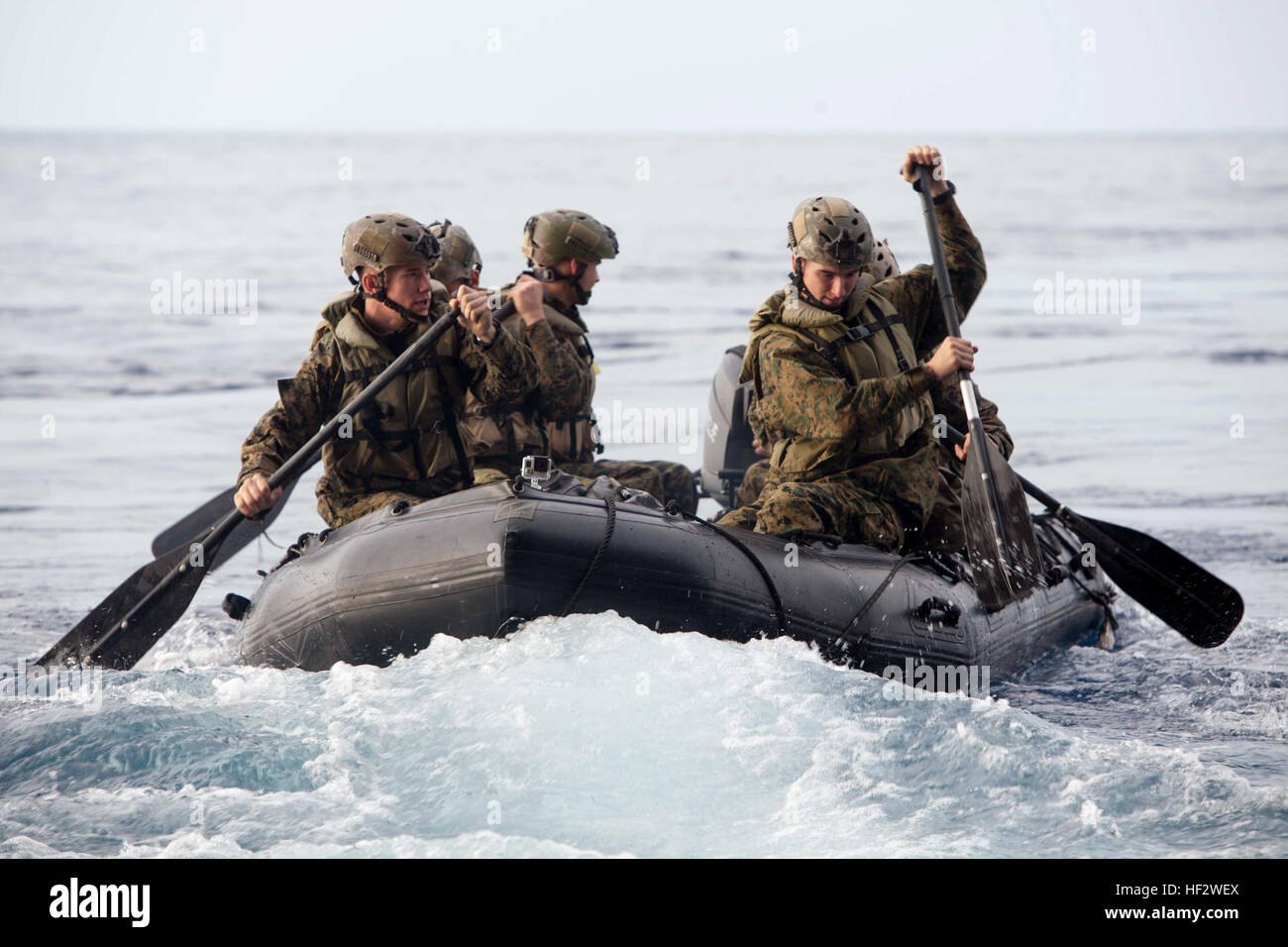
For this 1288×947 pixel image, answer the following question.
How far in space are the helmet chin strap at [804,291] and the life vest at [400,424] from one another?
143 cm

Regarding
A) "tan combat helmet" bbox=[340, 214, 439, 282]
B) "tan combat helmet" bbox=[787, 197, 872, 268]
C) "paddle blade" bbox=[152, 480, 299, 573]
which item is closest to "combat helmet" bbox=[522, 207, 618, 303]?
"tan combat helmet" bbox=[340, 214, 439, 282]

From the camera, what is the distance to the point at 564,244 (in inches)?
298

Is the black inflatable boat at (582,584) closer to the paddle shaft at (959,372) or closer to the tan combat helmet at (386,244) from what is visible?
the paddle shaft at (959,372)

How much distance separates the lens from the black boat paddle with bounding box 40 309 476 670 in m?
6.25

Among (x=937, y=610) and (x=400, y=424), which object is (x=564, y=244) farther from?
(x=937, y=610)

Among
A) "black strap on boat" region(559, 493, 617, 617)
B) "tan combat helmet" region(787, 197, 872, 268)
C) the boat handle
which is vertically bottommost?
the boat handle

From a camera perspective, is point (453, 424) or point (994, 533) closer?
point (994, 533)

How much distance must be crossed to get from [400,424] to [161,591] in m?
1.31

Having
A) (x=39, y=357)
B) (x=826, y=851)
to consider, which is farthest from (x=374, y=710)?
(x=39, y=357)

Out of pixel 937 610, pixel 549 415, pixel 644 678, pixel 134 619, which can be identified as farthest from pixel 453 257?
pixel 644 678

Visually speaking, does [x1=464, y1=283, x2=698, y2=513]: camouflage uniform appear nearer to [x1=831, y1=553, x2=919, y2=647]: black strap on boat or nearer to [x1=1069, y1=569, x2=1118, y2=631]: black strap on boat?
[x1=831, y1=553, x2=919, y2=647]: black strap on boat

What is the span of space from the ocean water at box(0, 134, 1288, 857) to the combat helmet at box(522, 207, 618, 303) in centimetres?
238

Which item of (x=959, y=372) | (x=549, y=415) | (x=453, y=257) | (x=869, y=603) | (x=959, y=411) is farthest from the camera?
(x=453, y=257)
